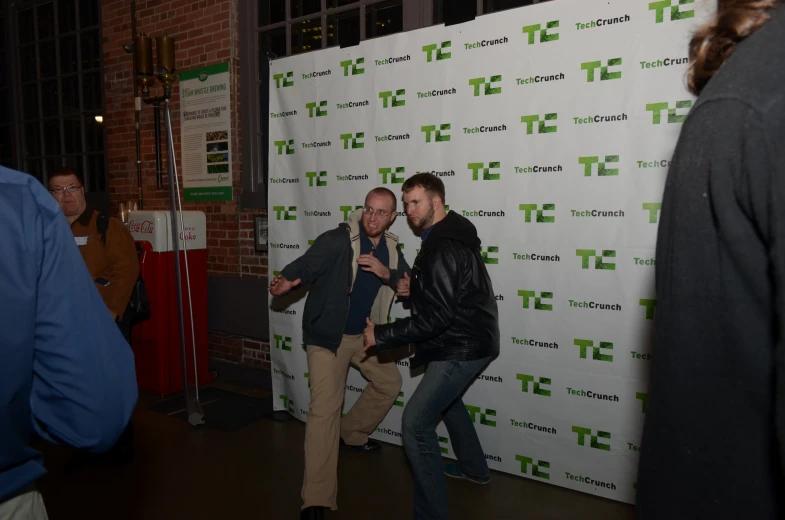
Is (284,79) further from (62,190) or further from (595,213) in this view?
(595,213)

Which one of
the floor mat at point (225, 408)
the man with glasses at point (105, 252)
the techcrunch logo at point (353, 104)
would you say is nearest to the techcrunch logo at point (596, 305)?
the techcrunch logo at point (353, 104)

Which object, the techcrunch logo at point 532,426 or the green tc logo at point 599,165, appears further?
the techcrunch logo at point 532,426

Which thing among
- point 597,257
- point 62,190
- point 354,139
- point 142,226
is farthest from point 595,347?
point 142,226

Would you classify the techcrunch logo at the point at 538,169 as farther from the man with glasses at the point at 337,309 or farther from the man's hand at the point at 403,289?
the man's hand at the point at 403,289

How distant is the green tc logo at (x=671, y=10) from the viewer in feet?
9.28

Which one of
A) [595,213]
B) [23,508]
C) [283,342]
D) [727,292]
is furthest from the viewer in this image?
[283,342]

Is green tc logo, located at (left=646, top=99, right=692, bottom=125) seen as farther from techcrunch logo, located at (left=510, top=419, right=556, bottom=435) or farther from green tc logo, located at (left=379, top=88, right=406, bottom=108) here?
techcrunch logo, located at (left=510, top=419, right=556, bottom=435)

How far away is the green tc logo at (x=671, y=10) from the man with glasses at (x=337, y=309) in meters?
1.72

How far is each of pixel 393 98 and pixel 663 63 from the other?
5.61 feet

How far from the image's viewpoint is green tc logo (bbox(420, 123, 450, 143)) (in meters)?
3.67

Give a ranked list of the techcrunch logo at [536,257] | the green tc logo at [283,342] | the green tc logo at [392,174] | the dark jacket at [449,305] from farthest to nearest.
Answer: the green tc logo at [283,342] < the green tc logo at [392,174] < the techcrunch logo at [536,257] < the dark jacket at [449,305]

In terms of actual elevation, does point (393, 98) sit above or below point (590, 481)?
above

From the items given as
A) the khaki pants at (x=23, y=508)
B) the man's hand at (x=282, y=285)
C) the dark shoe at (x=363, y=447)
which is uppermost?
the man's hand at (x=282, y=285)

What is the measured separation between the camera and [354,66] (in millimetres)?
4055
